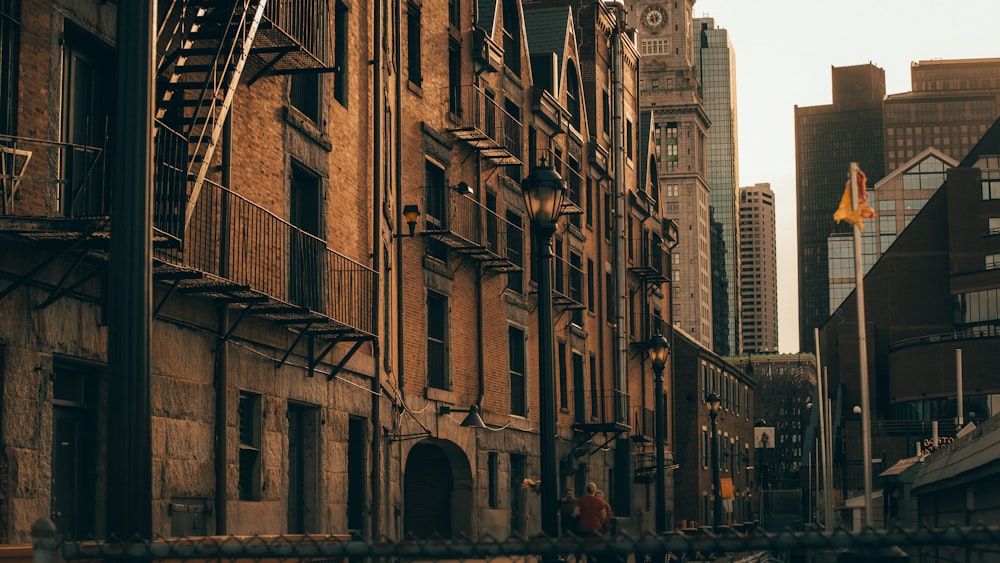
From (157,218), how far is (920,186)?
180 metres

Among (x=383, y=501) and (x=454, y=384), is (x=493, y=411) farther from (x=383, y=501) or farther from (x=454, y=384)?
(x=383, y=501)

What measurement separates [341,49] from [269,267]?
6.26 metres

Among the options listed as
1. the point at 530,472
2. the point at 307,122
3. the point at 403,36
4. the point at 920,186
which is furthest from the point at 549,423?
the point at 920,186

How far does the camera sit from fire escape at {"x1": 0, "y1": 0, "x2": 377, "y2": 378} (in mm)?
14031

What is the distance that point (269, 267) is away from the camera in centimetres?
2014

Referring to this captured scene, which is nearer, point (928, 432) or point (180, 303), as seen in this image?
point (180, 303)

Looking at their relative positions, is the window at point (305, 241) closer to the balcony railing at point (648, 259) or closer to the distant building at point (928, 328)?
the balcony railing at point (648, 259)

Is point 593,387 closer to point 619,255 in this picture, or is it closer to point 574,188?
point 619,255

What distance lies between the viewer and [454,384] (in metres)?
32.7

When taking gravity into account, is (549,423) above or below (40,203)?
below

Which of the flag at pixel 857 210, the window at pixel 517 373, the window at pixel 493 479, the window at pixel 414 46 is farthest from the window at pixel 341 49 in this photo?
the window at pixel 517 373

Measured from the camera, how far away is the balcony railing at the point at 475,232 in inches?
1262

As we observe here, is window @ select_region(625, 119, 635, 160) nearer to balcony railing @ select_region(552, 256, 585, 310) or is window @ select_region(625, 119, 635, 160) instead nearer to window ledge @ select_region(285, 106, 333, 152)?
balcony railing @ select_region(552, 256, 585, 310)

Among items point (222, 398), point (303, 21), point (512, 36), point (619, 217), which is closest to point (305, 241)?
point (303, 21)
